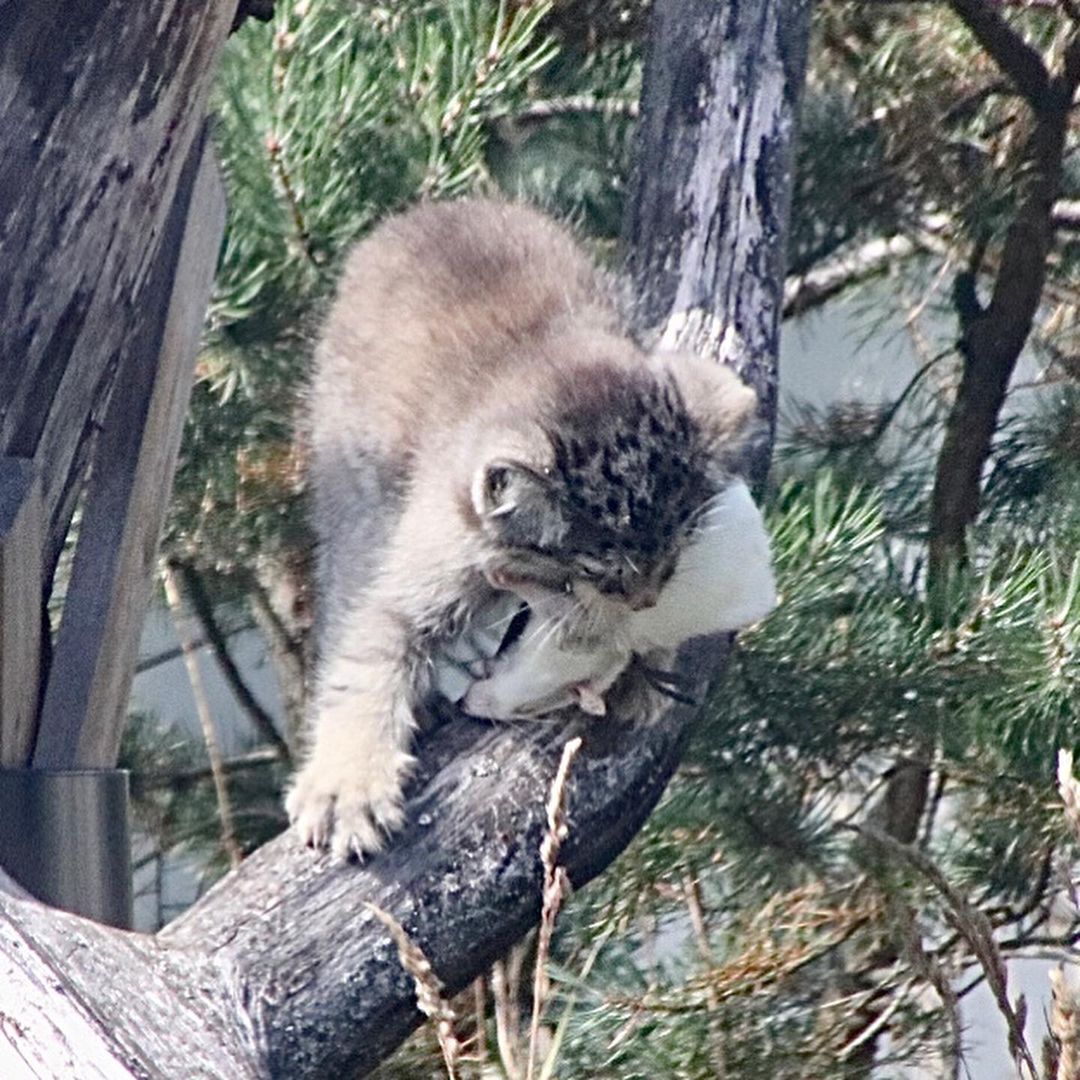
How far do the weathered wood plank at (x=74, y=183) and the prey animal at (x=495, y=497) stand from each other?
399 mm

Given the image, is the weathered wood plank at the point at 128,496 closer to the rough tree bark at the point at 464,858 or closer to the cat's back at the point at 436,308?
the rough tree bark at the point at 464,858

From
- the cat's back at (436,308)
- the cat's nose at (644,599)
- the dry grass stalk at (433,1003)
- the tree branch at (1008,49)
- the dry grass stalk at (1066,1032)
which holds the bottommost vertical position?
the dry grass stalk at (1066,1032)

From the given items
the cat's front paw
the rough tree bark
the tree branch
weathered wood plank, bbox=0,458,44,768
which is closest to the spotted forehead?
the rough tree bark

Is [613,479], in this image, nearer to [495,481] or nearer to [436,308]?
[495,481]

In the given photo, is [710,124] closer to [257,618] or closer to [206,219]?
[206,219]

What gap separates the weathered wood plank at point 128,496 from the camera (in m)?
1.76

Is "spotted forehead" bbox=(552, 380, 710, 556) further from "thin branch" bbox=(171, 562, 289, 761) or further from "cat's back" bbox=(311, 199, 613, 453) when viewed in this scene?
"thin branch" bbox=(171, 562, 289, 761)

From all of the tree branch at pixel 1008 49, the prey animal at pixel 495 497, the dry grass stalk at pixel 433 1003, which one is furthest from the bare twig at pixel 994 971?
the tree branch at pixel 1008 49

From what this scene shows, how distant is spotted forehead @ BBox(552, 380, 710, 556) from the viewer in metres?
1.83

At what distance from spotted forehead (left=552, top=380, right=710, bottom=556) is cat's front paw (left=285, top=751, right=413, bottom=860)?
304 millimetres

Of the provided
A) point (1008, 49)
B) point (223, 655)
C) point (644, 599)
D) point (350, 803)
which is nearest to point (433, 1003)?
point (350, 803)

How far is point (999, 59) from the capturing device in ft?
8.73

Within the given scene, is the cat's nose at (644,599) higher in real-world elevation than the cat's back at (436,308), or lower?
lower

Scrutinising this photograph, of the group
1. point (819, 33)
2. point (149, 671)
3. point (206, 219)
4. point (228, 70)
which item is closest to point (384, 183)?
point (228, 70)
